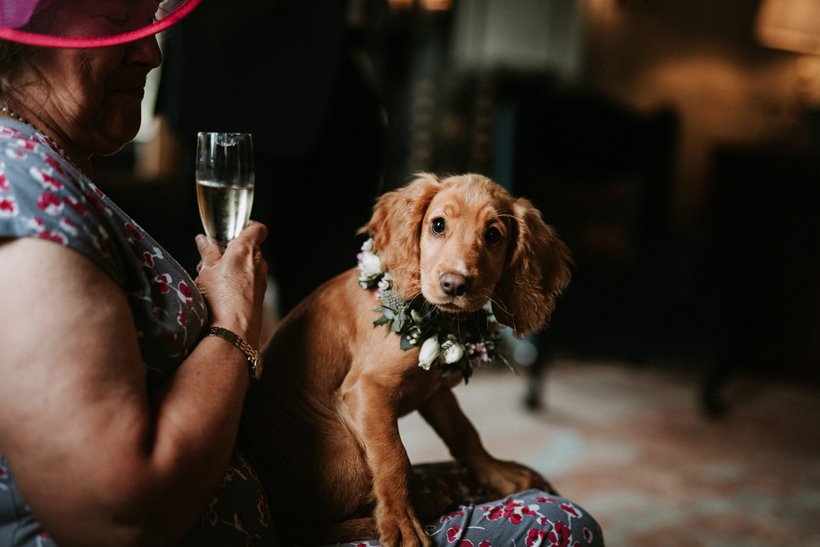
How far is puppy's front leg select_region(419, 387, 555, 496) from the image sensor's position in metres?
1.22

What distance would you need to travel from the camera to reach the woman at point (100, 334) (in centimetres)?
68

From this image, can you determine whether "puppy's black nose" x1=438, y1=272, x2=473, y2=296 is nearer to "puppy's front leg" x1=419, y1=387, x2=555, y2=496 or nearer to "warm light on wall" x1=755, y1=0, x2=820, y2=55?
"puppy's front leg" x1=419, y1=387, x2=555, y2=496

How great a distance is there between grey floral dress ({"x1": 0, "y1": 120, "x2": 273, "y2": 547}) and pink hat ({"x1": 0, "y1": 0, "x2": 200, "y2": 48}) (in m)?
0.11

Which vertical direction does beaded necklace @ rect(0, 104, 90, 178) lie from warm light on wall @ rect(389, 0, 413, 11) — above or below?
below

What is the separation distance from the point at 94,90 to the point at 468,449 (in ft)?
2.61

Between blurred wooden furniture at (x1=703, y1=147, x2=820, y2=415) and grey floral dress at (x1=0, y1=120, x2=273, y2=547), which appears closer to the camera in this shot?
grey floral dress at (x1=0, y1=120, x2=273, y2=547)

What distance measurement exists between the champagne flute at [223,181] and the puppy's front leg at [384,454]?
0.29 m

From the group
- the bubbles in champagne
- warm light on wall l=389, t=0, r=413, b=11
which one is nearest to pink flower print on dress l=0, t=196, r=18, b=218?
the bubbles in champagne

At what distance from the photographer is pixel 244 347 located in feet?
2.86

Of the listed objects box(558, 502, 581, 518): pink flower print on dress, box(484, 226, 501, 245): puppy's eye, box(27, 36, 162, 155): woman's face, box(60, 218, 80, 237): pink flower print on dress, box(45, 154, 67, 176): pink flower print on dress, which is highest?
box(27, 36, 162, 155): woman's face

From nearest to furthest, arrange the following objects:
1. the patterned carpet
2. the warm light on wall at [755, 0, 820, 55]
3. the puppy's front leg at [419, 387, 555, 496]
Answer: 1. the puppy's front leg at [419, 387, 555, 496]
2. the patterned carpet
3. the warm light on wall at [755, 0, 820, 55]

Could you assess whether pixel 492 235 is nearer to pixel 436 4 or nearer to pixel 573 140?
pixel 573 140

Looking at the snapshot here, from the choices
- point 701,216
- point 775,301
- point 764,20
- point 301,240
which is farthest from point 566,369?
point 764,20

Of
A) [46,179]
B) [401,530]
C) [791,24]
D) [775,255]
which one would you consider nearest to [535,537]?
[401,530]
